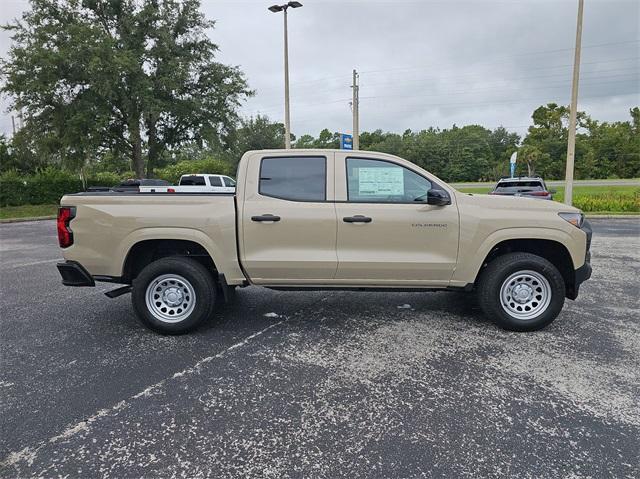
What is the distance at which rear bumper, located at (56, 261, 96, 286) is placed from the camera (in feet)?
14.2

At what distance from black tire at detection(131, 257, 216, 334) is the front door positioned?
4.57 feet

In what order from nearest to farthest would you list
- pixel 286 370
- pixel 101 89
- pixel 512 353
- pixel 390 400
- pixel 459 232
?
1. pixel 390 400
2. pixel 286 370
3. pixel 512 353
4. pixel 459 232
5. pixel 101 89

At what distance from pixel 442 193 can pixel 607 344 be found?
216cm

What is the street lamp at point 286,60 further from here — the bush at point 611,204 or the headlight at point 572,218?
the headlight at point 572,218

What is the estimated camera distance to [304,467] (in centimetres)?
236

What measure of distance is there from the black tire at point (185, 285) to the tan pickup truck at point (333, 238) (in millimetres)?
10

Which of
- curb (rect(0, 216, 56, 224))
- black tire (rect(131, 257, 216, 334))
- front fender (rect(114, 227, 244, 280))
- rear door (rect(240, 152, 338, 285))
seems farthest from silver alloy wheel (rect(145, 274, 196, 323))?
curb (rect(0, 216, 56, 224))

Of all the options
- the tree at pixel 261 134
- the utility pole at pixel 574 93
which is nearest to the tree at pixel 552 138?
Answer: the tree at pixel 261 134

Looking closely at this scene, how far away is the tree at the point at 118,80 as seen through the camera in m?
22.1

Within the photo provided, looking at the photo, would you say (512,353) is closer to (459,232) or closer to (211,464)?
(459,232)

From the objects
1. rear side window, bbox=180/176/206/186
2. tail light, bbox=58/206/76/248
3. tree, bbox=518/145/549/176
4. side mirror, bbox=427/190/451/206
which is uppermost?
tree, bbox=518/145/549/176

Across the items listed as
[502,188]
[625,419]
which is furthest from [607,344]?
[502,188]

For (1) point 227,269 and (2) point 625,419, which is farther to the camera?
(1) point 227,269

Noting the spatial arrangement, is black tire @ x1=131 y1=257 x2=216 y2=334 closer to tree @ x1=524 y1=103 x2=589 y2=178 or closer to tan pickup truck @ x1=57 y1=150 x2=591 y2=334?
tan pickup truck @ x1=57 y1=150 x2=591 y2=334
